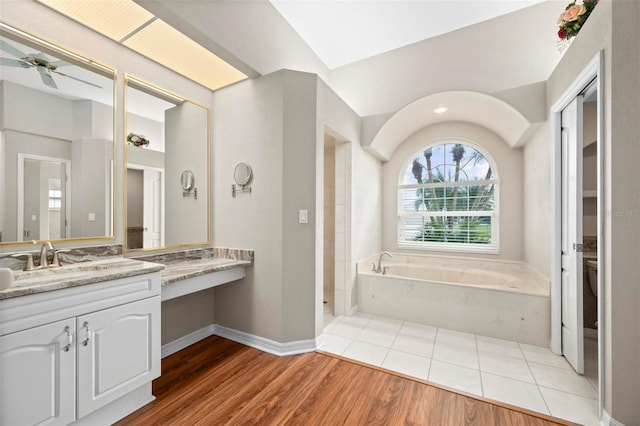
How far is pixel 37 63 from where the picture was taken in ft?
5.25

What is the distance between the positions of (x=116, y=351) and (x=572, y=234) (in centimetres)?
332

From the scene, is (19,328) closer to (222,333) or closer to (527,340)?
(222,333)

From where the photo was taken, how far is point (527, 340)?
243 centimetres

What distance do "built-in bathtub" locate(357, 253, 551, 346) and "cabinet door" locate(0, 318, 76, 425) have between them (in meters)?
2.66

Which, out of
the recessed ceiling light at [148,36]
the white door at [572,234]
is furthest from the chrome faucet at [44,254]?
the white door at [572,234]

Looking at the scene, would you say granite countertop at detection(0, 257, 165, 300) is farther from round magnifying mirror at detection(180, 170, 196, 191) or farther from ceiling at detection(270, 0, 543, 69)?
ceiling at detection(270, 0, 543, 69)

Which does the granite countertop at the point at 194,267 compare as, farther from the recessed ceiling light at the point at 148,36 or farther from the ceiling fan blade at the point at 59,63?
the recessed ceiling light at the point at 148,36

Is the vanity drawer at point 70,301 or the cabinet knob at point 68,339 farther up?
the vanity drawer at point 70,301

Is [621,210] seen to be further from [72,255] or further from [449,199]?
[72,255]

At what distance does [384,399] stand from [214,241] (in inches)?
82.0

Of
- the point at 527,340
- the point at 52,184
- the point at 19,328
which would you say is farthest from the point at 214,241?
the point at 527,340

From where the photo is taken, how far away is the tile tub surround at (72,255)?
148 cm

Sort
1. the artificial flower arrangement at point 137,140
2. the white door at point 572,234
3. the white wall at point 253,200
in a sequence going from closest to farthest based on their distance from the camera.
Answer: the white door at point 572,234
the artificial flower arrangement at point 137,140
the white wall at point 253,200

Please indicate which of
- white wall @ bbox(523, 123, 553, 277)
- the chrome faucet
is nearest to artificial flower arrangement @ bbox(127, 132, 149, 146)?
the chrome faucet
